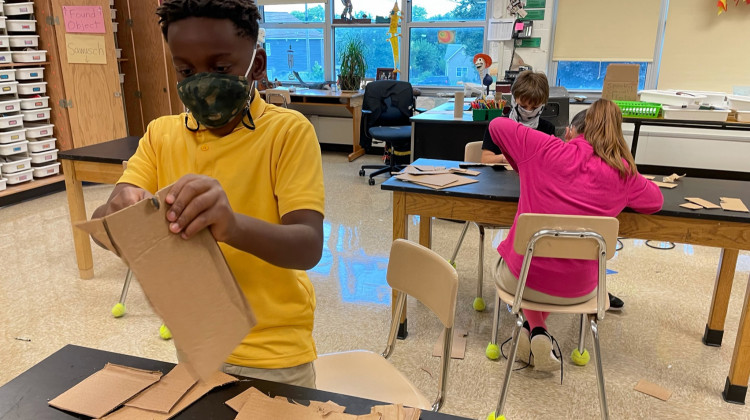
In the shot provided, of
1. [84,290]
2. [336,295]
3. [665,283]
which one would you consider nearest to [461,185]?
[336,295]

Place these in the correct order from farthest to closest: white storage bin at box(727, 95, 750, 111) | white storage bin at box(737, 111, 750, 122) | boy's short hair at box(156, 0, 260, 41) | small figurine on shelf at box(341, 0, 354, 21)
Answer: small figurine on shelf at box(341, 0, 354, 21) < white storage bin at box(727, 95, 750, 111) < white storage bin at box(737, 111, 750, 122) < boy's short hair at box(156, 0, 260, 41)

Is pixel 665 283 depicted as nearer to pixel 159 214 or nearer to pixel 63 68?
pixel 159 214

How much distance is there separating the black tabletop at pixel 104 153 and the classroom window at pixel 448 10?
13.8 feet

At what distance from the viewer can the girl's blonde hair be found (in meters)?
1.86

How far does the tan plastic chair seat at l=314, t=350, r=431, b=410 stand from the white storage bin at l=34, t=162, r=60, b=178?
421cm

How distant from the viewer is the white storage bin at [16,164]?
14.0 ft

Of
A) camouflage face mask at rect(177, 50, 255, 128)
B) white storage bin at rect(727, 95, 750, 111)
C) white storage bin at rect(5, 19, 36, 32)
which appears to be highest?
white storage bin at rect(5, 19, 36, 32)

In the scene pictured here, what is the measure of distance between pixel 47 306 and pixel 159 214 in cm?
254

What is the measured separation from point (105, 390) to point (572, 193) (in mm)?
1625

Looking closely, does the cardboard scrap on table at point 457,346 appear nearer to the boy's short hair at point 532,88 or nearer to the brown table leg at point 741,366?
the brown table leg at point 741,366

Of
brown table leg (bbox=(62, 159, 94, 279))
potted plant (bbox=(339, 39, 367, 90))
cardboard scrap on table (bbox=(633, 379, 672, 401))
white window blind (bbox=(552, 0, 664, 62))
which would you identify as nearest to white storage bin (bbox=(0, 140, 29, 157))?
brown table leg (bbox=(62, 159, 94, 279))

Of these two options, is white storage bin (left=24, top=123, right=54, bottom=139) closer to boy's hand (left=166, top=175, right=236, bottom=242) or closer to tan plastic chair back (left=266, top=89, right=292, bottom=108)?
tan plastic chair back (left=266, top=89, right=292, bottom=108)

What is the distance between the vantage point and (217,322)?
0.72 m

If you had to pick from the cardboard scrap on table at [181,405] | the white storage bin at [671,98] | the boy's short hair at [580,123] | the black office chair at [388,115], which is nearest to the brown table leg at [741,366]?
the boy's short hair at [580,123]
